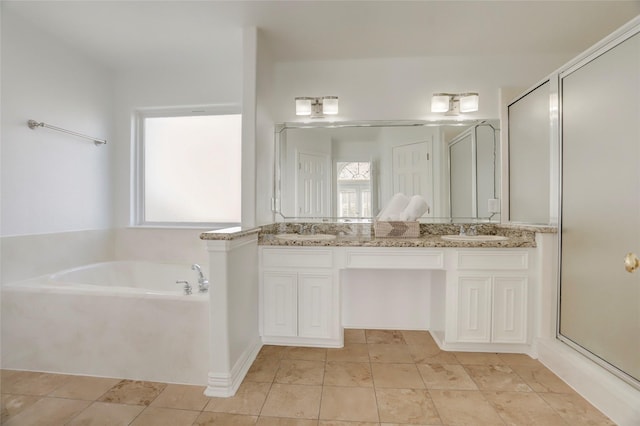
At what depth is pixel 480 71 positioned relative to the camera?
2555 mm

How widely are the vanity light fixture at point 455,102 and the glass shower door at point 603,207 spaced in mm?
662

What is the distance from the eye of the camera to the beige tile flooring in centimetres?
144

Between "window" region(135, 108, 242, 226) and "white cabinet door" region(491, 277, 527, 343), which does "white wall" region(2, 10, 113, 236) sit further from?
"white cabinet door" region(491, 277, 527, 343)

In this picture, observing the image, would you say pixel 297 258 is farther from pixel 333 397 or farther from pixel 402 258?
pixel 333 397

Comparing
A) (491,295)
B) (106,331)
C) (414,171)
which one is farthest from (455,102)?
(106,331)

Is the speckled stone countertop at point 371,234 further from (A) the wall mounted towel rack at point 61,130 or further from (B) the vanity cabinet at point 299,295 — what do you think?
(A) the wall mounted towel rack at point 61,130

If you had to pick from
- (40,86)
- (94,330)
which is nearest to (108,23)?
(40,86)

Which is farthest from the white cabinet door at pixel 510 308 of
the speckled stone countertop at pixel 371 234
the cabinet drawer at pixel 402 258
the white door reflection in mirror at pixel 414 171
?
the white door reflection in mirror at pixel 414 171

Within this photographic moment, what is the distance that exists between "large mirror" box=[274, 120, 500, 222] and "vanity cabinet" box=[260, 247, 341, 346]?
1.96ft

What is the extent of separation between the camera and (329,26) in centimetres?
213

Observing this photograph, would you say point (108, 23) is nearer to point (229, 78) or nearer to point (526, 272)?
point (229, 78)

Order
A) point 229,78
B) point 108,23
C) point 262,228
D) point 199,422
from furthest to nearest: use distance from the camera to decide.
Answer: point 229,78 → point 262,228 → point 108,23 → point 199,422

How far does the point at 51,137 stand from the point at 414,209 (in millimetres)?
2816

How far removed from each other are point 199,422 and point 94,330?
90cm
